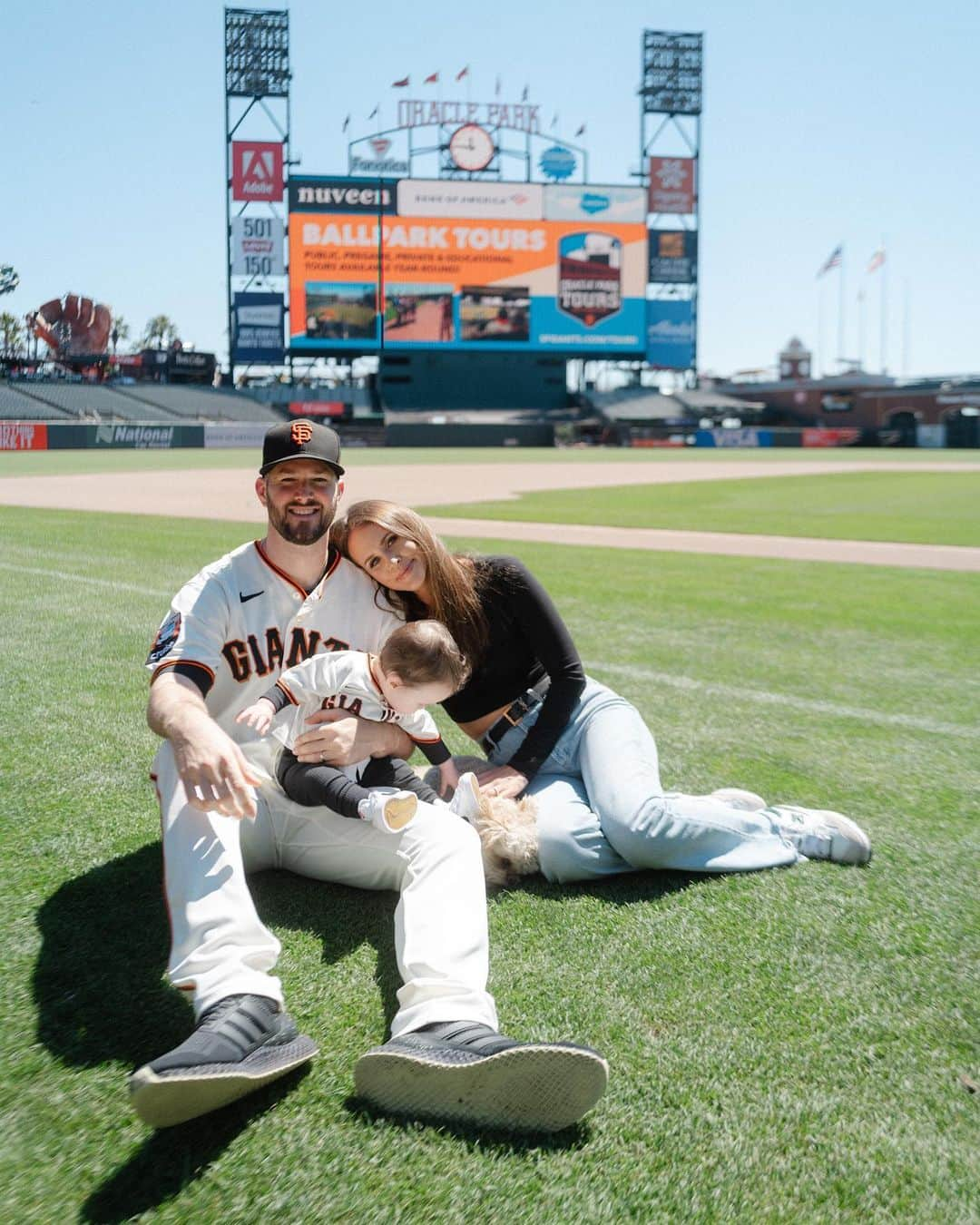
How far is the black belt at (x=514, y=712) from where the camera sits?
382 cm

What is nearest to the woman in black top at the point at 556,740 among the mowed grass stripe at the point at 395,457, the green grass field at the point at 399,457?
the green grass field at the point at 399,457

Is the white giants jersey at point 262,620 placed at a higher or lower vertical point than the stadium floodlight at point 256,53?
lower

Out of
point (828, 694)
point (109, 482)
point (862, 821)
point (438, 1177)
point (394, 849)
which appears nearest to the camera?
point (438, 1177)

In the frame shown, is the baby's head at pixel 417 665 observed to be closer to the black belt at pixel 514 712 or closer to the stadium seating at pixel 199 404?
the black belt at pixel 514 712

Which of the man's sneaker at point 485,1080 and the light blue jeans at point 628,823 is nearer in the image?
the man's sneaker at point 485,1080

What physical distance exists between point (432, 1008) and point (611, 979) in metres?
0.65

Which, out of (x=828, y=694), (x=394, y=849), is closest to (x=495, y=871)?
(x=394, y=849)

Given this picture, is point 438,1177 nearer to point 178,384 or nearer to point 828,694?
point 828,694

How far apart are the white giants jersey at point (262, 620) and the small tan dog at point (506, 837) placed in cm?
62

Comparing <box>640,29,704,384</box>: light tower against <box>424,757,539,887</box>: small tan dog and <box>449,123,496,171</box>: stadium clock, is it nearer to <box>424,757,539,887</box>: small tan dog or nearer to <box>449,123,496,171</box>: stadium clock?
<box>449,123,496,171</box>: stadium clock

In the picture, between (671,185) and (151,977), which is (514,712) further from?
(671,185)

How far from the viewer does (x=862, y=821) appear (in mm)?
4160

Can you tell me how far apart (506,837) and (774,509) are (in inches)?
687

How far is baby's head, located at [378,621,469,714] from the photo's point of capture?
313cm
